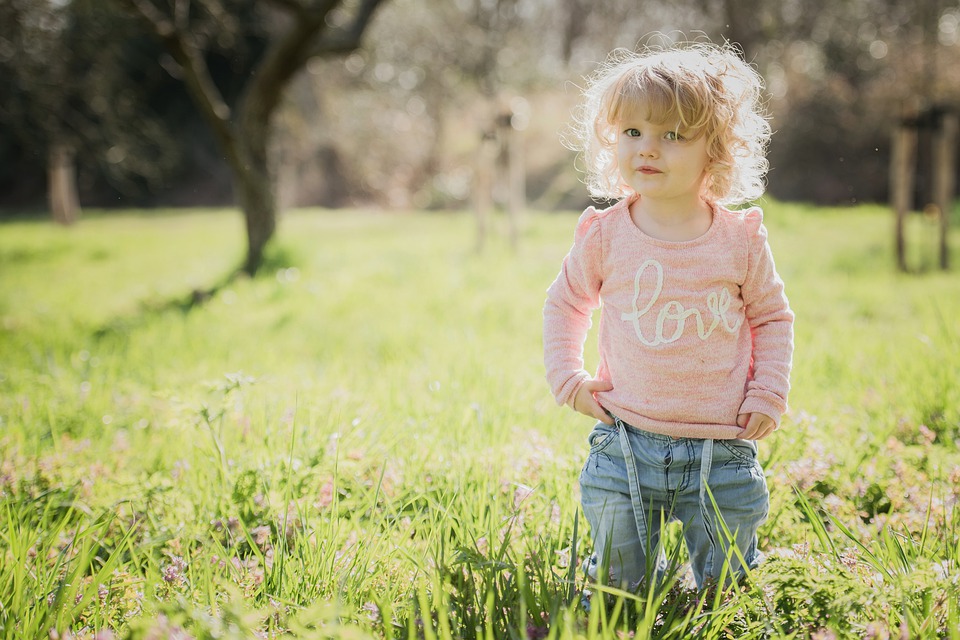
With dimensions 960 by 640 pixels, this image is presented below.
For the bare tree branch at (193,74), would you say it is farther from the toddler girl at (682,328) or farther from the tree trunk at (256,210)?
the toddler girl at (682,328)

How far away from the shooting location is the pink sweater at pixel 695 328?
1.90m

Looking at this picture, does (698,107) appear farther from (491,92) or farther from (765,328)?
(491,92)

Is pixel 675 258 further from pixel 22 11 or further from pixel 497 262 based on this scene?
pixel 22 11

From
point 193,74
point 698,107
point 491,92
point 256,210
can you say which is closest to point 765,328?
point 698,107

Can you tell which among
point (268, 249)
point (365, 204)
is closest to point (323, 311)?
point (268, 249)

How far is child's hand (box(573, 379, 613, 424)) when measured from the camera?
2.00 m

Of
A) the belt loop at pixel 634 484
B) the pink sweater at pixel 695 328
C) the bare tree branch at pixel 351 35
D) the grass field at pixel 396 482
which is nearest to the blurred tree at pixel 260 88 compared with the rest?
the bare tree branch at pixel 351 35

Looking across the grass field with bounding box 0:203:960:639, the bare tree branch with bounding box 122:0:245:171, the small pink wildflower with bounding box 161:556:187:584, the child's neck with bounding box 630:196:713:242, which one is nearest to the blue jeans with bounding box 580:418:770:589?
the grass field with bounding box 0:203:960:639

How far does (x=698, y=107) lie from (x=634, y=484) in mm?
926

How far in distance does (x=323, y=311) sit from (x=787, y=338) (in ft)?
15.1

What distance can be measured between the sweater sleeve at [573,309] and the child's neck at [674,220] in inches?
5.1

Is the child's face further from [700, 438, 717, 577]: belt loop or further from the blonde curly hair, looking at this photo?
[700, 438, 717, 577]: belt loop

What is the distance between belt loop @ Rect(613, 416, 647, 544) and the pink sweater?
0.05m

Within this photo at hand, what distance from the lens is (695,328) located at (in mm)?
1903
